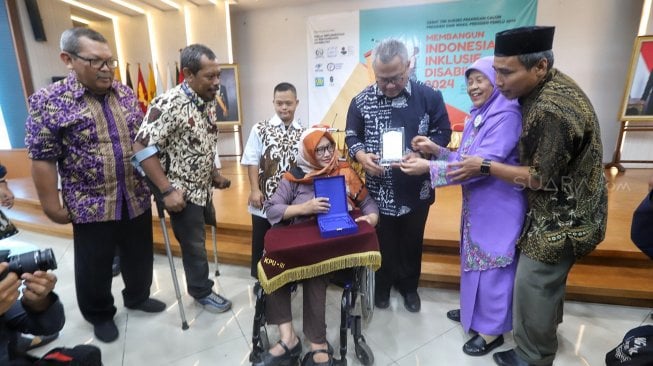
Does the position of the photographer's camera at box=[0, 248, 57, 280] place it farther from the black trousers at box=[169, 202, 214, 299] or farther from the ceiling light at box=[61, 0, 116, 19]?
the ceiling light at box=[61, 0, 116, 19]

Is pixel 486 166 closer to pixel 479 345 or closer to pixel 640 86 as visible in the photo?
pixel 479 345

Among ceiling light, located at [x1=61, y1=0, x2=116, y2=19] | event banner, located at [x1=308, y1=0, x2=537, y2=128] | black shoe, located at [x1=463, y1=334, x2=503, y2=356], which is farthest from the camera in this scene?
ceiling light, located at [x1=61, y1=0, x2=116, y2=19]

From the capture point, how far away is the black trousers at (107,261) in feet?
5.78

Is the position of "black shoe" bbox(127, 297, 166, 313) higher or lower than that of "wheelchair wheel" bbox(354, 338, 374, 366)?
lower

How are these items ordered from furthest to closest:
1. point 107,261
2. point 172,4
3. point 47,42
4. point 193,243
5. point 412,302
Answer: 1. point 172,4
2. point 47,42
3. point 412,302
4. point 193,243
5. point 107,261

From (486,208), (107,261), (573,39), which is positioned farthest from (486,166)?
(573,39)

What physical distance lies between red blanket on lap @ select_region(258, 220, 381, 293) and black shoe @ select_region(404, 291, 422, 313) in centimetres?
79

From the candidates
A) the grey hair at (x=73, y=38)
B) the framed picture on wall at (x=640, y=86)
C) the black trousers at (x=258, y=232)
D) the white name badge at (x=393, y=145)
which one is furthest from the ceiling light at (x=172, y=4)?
the framed picture on wall at (x=640, y=86)

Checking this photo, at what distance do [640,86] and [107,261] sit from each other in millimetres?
5754

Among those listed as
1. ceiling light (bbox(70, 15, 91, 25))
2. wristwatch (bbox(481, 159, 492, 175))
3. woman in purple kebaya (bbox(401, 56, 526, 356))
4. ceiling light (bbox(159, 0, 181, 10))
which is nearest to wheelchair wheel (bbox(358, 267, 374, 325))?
woman in purple kebaya (bbox(401, 56, 526, 356))

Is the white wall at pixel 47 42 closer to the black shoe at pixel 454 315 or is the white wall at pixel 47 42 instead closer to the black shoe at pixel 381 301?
the black shoe at pixel 381 301

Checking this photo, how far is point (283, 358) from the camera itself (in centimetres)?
157

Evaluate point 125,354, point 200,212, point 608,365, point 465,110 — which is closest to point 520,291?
point 608,365

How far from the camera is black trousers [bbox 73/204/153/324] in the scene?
176 cm
